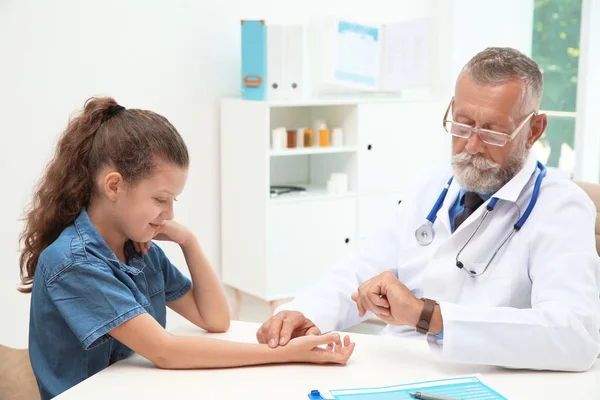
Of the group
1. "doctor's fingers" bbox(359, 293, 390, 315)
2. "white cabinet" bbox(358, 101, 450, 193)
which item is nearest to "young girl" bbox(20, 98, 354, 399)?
"doctor's fingers" bbox(359, 293, 390, 315)

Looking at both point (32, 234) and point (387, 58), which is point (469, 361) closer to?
point (32, 234)

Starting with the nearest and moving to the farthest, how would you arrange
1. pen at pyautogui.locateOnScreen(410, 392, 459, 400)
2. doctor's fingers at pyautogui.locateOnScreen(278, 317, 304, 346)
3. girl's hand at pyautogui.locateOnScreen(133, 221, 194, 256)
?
1. pen at pyautogui.locateOnScreen(410, 392, 459, 400)
2. doctor's fingers at pyautogui.locateOnScreen(278, 317, 304, 346)
3. girl's hand at pyautogui.locateOnScreen(133, 221, 194, 256)

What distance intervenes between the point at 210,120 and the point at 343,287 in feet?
6.26

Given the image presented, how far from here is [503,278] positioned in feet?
6.29

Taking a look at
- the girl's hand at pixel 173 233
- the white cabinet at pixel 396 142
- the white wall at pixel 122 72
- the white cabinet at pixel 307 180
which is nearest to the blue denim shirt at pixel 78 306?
the girl's hand at pixel 173 233

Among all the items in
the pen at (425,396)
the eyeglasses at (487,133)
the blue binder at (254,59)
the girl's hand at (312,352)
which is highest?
the blue binder at (254,59)

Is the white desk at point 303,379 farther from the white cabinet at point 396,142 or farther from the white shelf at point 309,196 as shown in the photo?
the white cabinet at point 396,142

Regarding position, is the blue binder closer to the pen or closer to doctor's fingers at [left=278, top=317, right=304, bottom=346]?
doctor's fingers at [left=278, top=317, right=304, bottom=346]

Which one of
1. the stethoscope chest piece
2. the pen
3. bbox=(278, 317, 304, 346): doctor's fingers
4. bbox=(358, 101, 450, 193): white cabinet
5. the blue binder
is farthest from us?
bbox=(358, 101, 450, 193): white cabinet

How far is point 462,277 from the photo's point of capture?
1992 millimetres

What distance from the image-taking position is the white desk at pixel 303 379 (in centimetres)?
149

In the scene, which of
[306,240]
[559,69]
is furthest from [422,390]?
[559,69]

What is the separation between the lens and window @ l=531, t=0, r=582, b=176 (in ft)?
13.7

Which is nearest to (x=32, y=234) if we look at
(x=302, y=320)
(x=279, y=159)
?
(x=302, y=320)
